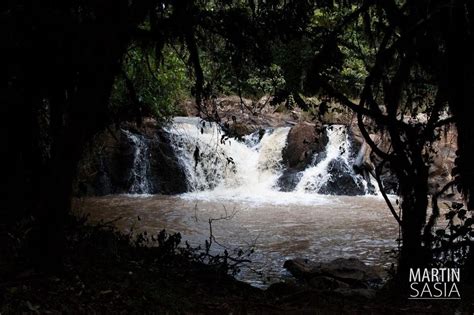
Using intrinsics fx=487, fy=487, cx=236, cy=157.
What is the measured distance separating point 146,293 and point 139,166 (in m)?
12.0

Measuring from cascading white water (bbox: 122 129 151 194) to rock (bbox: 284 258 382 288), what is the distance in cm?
889

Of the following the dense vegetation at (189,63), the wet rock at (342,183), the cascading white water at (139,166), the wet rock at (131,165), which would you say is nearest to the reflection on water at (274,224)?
the wet rock at (342,183)

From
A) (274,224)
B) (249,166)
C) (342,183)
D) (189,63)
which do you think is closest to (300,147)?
(249,166)

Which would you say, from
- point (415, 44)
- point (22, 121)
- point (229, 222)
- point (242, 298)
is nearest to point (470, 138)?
point (415, 44)

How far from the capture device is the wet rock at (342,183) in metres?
15.0

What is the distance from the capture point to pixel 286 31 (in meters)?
5.50

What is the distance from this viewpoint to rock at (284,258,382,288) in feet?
19.6

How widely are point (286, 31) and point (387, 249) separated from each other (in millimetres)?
4498

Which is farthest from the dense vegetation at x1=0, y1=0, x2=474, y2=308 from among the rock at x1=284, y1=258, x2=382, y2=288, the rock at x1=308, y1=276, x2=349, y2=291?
the rock at x1=284, y1=258, x2=382, y2=288

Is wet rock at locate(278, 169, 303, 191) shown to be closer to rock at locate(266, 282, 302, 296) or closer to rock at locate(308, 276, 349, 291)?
rock at locate(308, 276, 349, 291)

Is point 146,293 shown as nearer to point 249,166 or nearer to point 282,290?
point 282,290

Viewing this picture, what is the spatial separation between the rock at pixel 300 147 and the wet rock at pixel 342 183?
908 millimetres

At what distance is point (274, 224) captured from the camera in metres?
10.3

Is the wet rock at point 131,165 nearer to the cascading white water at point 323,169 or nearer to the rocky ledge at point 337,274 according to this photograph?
the cascading white water at point 323,169
